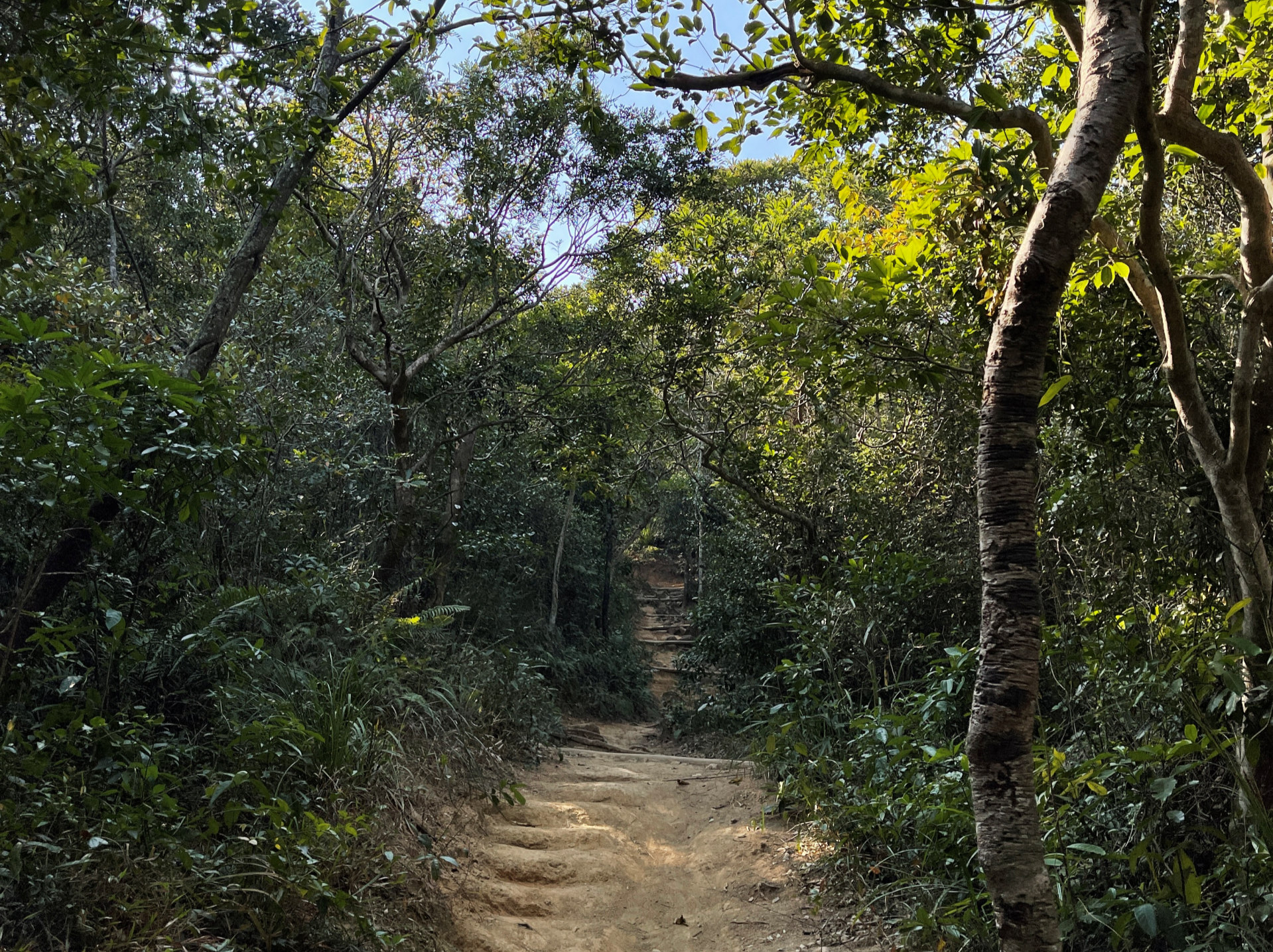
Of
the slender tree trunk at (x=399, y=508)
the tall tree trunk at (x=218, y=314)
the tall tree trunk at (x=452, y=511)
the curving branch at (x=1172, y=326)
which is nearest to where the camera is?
the curving branch at (x=1172, y=326)

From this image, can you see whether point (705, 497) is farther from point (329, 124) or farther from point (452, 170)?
point (329, 124)

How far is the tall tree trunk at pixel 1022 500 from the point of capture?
215 centimetres

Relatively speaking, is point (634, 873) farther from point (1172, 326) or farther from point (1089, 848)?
point (1172, 326)

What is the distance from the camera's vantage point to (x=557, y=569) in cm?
1513

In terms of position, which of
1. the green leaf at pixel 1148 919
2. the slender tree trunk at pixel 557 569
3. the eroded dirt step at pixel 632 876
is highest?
the slender tree trunk at pixel 557 569

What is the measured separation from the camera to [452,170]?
9398mm

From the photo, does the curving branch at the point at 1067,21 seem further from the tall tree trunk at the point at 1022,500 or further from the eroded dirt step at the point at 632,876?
the eroded dirt step at the point at 632,876

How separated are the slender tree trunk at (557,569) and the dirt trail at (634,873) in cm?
791

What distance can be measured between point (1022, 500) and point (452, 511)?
27.3 ft

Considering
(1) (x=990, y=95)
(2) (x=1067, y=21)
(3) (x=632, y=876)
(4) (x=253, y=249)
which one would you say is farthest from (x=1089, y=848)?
(4) (x=253, y=249)

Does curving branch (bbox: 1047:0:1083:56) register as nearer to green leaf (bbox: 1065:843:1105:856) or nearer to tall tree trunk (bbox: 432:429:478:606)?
green leaf (bbox: 1065:843:1105:856)

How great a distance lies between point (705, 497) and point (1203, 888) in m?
11.1

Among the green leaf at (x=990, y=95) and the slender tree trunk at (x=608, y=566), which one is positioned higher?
the green leaf at (x=990, y=95)

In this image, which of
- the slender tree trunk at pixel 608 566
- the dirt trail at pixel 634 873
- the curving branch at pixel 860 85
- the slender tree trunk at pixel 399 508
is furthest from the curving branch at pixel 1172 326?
the slender tree trunk at pixel 608 566
